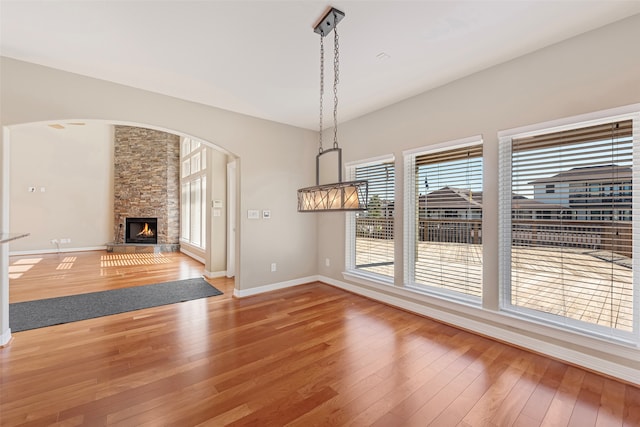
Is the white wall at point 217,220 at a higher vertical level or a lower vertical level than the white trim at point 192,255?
higher

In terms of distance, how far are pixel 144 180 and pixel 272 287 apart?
6666 millimetres

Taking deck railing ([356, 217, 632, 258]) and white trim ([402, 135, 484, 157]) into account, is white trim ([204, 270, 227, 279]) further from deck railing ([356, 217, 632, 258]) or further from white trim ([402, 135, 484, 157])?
white trim ([402, 135, 484, 157])

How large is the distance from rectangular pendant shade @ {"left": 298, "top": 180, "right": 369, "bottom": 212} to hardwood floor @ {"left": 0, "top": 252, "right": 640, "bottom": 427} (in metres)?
1.38

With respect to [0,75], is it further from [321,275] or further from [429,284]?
[429,284]

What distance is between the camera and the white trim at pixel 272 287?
13.8 ft

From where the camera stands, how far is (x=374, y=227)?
165 inches

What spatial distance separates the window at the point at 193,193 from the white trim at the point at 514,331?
5.32m

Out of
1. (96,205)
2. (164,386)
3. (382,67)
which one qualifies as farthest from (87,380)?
(96,205)

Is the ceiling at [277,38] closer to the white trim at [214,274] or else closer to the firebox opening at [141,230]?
the white trim at [214,274]

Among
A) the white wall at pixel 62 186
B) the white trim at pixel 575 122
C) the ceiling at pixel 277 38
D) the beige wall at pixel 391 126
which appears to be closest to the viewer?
the ceiling at pixel 277 38

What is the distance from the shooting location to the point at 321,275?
5.09m

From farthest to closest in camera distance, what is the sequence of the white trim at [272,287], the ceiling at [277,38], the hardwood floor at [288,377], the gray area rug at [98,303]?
the white trim at [272,287], the gray area rug at [98,303], the ceiling at [277,38], the hardwood floor at [288,377]

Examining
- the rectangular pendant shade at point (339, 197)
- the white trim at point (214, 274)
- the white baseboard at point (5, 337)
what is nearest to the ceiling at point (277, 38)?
the rectangular pendant shade at point (339, 197)

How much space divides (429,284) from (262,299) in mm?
2424
